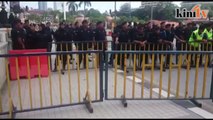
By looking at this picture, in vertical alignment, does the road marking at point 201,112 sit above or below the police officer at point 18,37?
below

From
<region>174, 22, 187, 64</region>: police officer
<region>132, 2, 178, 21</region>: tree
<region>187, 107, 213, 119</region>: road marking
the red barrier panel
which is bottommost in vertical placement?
<region>187, 107, 213, 119</region>: road marking

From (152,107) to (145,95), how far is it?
805mm

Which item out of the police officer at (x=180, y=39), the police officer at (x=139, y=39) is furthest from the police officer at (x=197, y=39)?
the police officer at (x=139, y=39)

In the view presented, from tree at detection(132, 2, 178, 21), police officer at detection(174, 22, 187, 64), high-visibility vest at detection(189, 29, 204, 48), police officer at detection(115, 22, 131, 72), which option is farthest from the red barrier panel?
tree at detection(132, 2, 178, 21)

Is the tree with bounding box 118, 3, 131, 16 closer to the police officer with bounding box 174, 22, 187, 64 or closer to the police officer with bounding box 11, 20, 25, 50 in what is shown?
the police officer with bounding box 174, 22, 187, 64

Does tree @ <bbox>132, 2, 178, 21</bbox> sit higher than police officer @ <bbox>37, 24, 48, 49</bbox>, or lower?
higher

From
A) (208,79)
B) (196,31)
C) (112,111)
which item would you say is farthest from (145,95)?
(196,31)

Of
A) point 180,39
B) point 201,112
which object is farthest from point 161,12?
point 201,112

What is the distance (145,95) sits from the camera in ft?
19.8

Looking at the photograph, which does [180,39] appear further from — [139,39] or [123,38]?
[123,38]

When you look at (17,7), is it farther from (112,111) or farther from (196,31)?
(112,111)

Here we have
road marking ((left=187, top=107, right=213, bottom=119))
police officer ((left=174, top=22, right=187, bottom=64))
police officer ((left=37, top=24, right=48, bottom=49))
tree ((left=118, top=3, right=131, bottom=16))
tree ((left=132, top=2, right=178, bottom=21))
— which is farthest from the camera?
tree ((left=118, top=3, right=131, bottom=16))

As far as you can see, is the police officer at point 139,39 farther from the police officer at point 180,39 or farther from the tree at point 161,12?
the tree at point 161,12

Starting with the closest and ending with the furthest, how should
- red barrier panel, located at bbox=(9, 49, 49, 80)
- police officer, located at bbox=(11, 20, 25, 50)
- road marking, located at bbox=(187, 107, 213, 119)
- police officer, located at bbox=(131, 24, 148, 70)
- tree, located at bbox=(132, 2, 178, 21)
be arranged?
road marking, located at bbox=(187, 107, 213, 119)
red barrier panel, located at bbox=(9, 49, 49, 80)
police officer, located at bbox=(11, 20, 25, 50)
police officer, located at bbox=(131, 24, 148, 70)
tree, located at bbox=(132, 2, 178, 21)
